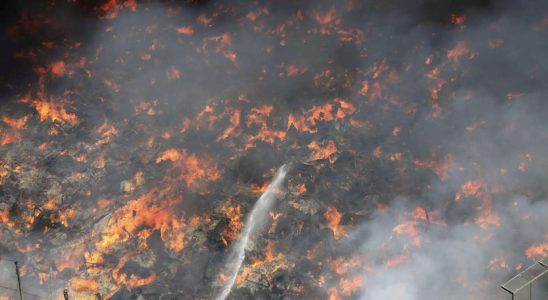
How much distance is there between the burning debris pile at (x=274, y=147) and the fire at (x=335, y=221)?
85 mm

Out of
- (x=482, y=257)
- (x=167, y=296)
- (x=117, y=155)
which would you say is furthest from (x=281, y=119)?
(x=482, y=257)

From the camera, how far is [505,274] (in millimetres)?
18844

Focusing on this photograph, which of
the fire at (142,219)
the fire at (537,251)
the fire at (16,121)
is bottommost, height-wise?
the fire at (537,251)

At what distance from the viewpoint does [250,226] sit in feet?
64.8

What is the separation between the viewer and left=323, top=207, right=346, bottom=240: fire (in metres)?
19.6

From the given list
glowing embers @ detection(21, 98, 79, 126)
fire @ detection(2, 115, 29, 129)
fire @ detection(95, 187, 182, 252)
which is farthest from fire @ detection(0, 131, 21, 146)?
fire @ detection(95, 187, 182, 252)

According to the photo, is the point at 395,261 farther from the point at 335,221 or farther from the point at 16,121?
the point at 16,121

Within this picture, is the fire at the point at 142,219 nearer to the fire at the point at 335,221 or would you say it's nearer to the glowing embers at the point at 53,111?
the glowing embers at the point at 53,111

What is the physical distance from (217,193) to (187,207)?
1.41 metres

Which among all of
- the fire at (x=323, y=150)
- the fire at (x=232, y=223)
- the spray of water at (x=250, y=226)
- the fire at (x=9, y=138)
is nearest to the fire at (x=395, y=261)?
the fire at (x=323, y=150)

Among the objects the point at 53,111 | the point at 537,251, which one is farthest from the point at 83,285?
the point at 537,251

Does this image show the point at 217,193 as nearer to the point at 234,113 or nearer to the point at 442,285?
the point at 234,113

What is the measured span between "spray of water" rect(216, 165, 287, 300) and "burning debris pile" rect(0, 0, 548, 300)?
18cm

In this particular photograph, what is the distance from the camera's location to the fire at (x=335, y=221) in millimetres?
19578
